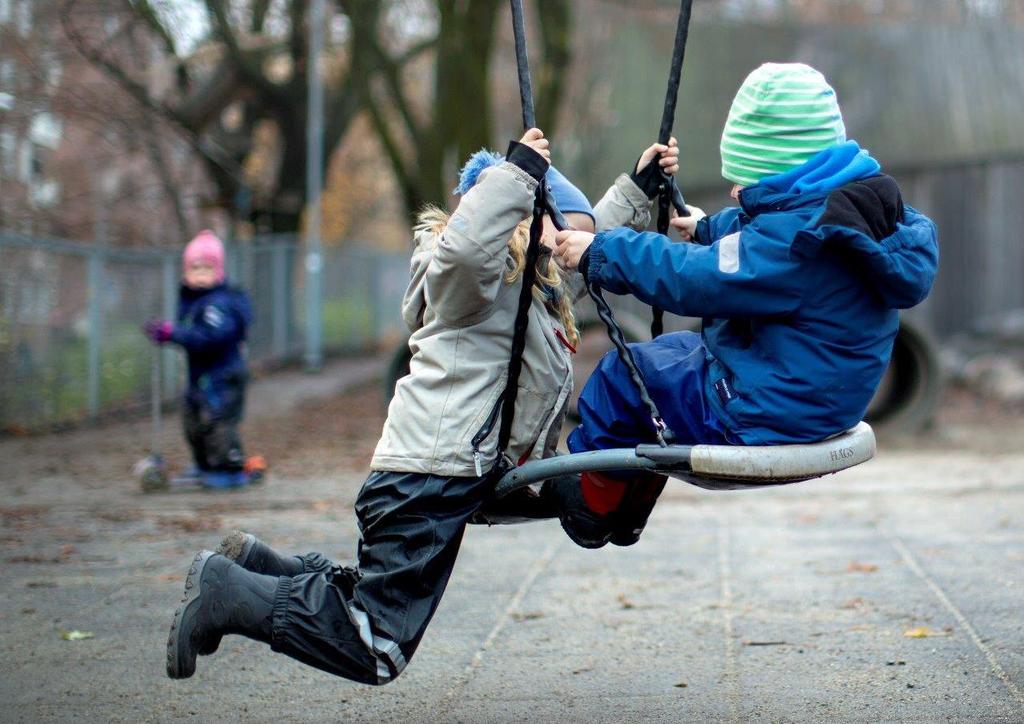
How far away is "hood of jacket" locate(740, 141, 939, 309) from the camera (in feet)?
9.96

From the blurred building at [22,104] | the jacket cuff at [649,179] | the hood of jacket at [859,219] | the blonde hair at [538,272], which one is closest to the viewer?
the hood of jacket at [859,219]

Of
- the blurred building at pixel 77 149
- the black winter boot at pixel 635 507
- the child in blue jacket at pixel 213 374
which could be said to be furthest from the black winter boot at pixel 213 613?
the blurred building at pixel 77 149

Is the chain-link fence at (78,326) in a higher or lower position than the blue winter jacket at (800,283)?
lower

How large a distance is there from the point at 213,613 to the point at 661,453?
1.22 metres

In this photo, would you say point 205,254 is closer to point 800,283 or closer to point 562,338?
point 562,338

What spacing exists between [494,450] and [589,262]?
0.53 m

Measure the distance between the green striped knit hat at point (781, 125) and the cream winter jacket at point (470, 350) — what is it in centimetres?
53

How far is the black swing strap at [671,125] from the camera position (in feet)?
11.5

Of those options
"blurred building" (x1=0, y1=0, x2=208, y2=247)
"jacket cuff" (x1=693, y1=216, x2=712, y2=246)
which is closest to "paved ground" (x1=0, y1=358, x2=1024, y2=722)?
"jacket cuff" (x1=693, y1=216, x2=712, y2=246)

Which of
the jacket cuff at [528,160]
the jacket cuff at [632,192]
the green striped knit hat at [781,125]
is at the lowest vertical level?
the jacket cuff at [632,192]

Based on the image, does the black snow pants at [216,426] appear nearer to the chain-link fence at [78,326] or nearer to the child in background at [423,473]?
the chain-link fence at [78,326]

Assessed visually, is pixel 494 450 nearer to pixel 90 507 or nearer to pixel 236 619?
pixel 236 619

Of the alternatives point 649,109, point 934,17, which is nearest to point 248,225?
point 649,109

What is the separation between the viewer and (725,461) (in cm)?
308
